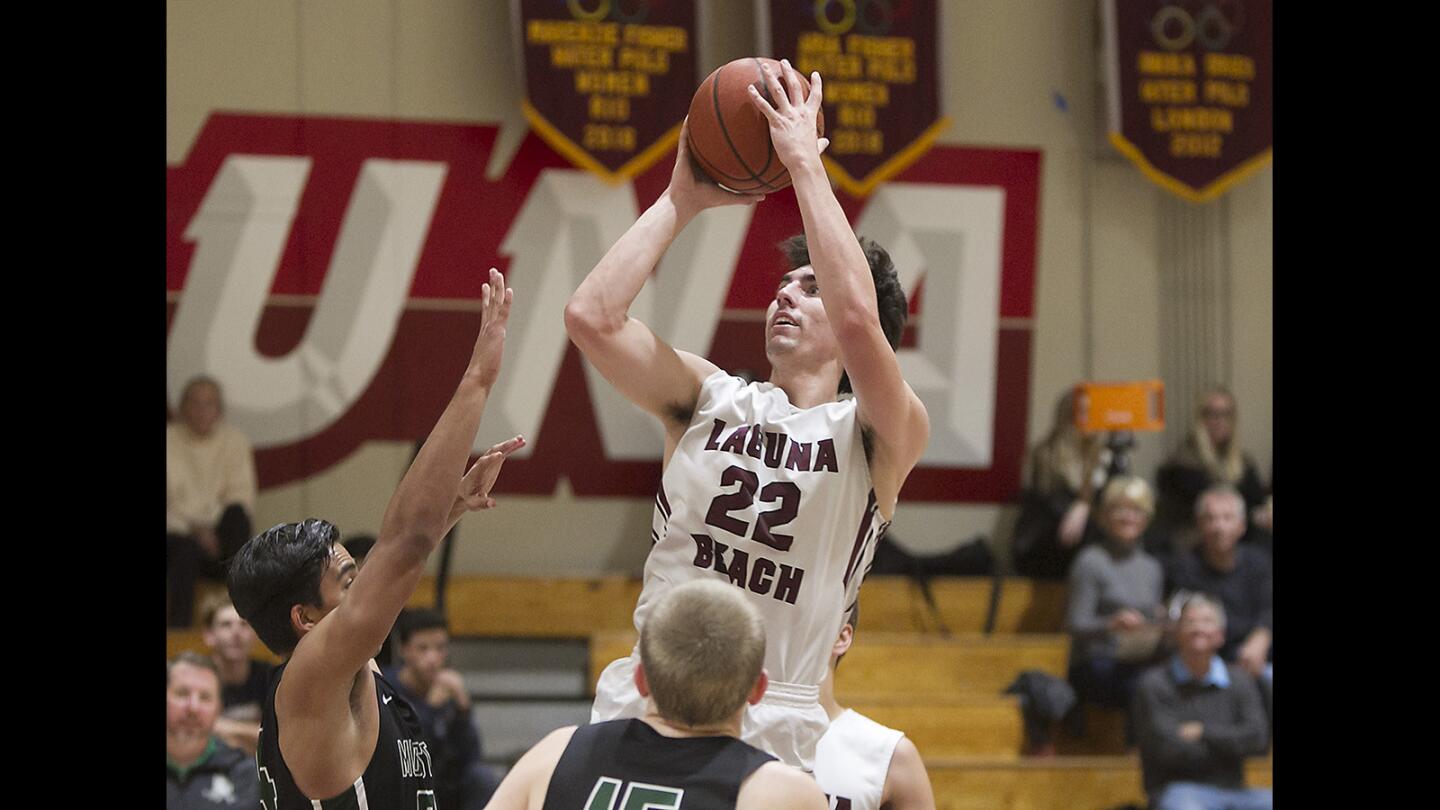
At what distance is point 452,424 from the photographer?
2.98 m

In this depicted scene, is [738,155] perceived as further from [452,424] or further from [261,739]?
[261,739]

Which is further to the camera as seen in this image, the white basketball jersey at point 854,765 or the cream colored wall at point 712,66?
the cream colored wall at point 712,66

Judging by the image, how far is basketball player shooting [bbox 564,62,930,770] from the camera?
3.31 m

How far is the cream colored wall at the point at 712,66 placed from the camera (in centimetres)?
921

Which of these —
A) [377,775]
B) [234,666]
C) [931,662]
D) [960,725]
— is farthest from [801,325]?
[931,662]

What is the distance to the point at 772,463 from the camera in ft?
11.1

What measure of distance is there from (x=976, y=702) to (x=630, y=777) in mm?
5766

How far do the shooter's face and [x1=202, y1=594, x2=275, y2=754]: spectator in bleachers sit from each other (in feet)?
13.6

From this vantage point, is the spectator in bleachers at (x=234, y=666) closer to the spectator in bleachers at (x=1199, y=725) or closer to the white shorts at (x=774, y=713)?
the white shorts at (x=774, y=713)

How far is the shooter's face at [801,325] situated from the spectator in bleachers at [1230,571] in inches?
219

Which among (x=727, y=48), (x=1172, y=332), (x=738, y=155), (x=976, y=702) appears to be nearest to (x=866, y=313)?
(x=738, y=155)

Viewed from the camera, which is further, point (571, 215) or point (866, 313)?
point (571, 215)

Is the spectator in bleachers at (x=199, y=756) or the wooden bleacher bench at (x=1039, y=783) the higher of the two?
the spectator in bleachers at (x=199, y=756)

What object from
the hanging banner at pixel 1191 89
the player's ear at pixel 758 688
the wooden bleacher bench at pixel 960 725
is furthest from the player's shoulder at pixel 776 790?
the hanging banner at pixel 1191 89
